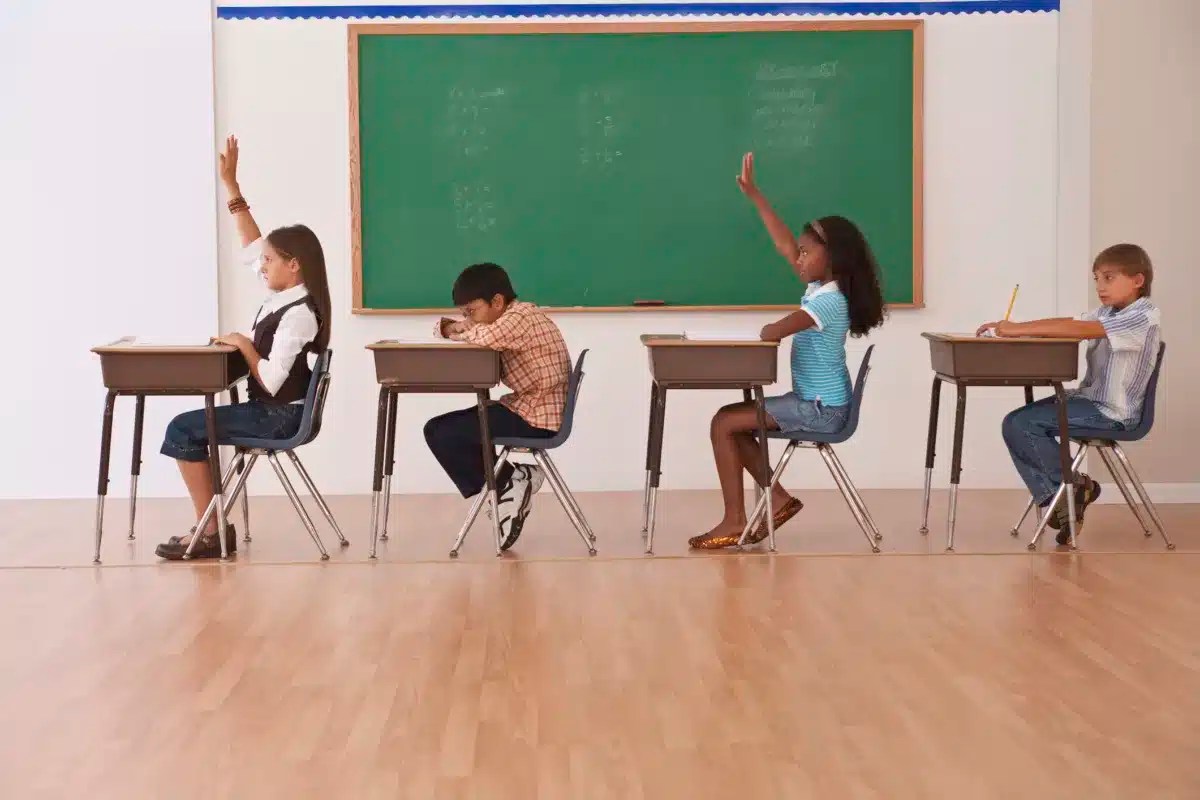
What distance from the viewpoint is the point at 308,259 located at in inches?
211

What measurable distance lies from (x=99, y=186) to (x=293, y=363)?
237 centimetres

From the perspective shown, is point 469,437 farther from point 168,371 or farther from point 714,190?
point 714,190

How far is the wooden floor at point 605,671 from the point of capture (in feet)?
8.89

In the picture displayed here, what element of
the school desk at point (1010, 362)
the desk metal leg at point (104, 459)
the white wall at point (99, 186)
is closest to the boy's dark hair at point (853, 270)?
the school desk at point (1010, 362)

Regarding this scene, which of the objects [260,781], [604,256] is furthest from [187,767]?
[604,256]

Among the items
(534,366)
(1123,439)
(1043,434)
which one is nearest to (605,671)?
(534,366)

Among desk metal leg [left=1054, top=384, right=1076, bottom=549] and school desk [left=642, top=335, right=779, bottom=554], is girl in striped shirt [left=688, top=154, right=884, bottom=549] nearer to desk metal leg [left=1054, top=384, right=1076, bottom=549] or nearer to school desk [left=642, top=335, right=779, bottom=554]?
school desk [left=642, top=335, right=779, bottom=554]

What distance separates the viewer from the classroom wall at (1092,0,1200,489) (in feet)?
22.2

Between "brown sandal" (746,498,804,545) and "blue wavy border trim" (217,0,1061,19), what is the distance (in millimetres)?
2597

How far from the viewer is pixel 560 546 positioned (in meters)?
5.46

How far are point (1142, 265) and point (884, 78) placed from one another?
6.73 ft

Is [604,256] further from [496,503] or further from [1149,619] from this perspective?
[1149,619]

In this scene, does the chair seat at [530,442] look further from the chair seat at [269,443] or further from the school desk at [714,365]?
the chair seat at [269,443]

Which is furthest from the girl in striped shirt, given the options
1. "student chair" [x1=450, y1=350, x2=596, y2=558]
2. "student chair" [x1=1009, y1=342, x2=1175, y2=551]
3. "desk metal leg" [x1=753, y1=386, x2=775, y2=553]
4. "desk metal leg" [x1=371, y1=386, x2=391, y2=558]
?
"desk metal leg" [x1=371, y1=386, x2=391, y2=558]
